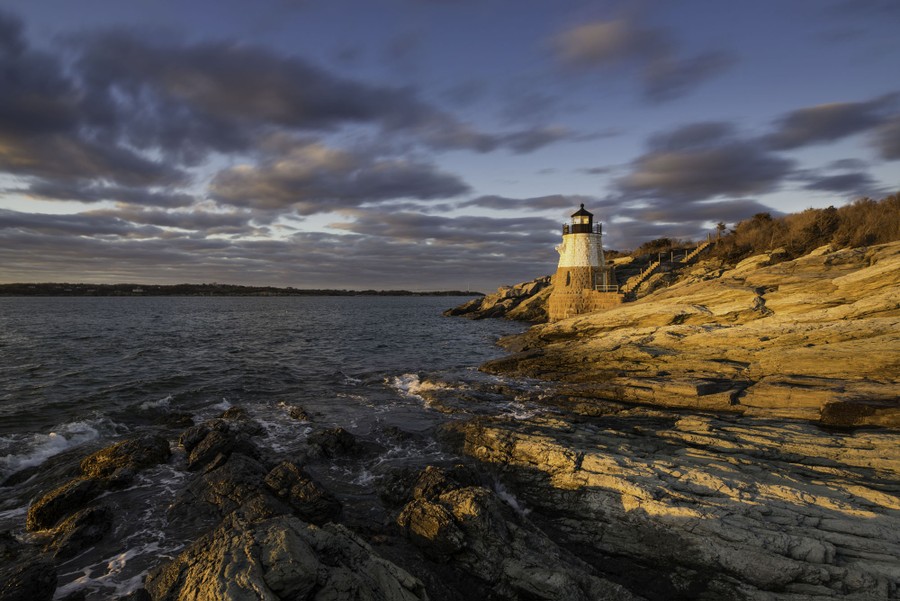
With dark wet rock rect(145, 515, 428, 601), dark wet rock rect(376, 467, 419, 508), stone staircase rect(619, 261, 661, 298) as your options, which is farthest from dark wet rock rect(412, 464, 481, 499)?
stone staircase rect(619, 261, 661, 298)

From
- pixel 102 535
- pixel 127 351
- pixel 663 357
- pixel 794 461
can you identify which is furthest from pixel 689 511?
pixel 127 351

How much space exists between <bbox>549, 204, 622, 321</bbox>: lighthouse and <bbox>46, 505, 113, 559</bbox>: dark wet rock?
4489cm

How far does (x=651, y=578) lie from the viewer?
825cm

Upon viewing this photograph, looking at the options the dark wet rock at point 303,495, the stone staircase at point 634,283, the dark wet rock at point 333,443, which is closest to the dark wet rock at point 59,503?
the dark wet rock at point 303,495

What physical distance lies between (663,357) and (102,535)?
23.8m

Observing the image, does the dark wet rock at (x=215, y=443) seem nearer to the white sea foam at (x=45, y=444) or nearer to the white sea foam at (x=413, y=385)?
the white sea foam at (x=45, y=444)

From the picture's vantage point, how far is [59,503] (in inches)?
421

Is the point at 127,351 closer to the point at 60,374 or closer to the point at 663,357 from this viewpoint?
the point at 60,374

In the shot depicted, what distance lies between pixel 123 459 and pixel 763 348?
2685 cm

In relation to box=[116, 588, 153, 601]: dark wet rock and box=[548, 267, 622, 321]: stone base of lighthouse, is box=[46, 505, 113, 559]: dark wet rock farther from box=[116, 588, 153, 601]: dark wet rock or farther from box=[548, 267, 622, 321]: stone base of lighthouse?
box=[548, 267, 622, 321]: stone base of lighthouse

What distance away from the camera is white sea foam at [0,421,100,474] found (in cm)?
1391

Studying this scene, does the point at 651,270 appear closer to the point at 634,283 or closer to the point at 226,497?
the point at 634,283

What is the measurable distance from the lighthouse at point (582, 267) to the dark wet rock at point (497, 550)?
137 ft

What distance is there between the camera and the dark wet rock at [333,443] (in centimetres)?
1480
